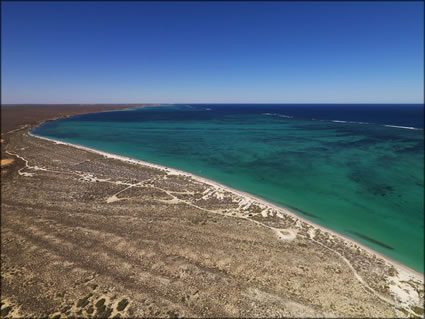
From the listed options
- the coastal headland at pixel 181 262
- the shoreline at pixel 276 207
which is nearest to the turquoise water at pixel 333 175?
the shoreline at pixel 276 207

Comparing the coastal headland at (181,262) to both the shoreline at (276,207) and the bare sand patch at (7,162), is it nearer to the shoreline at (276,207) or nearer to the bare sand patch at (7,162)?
the shoreline at (276,207)

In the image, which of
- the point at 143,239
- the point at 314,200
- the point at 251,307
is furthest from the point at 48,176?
the point at 314,200

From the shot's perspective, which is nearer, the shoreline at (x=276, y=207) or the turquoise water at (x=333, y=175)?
the shoreline at (x=276, y=207)

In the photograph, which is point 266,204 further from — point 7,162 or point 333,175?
point 7,162

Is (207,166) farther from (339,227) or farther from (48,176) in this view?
(48,176)

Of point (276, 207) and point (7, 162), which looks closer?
point (276, 207)

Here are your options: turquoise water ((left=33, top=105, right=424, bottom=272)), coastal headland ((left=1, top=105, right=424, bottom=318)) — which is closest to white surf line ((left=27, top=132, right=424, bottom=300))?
coastal headland ((left=1, top=105, right=424, bottom=318))

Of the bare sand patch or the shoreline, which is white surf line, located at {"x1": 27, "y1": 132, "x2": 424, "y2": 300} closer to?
the shoreline

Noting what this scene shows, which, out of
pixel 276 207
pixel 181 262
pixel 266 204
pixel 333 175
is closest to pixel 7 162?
pixel 181 262
